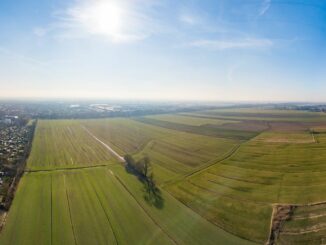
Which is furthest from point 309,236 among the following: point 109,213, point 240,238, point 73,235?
point 73,235

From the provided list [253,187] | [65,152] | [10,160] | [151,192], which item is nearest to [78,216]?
[151,192]

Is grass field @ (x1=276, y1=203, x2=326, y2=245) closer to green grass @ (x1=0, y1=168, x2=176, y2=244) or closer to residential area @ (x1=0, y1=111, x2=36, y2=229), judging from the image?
green grass @ (x1=0, y1=168, x2=176, y2=244)

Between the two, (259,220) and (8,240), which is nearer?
(8,240)

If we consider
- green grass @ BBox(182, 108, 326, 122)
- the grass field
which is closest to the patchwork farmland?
the grass field

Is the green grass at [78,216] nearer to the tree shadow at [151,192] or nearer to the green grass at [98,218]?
the green grass at [98,218]

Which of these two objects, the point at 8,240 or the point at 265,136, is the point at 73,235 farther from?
the point at 265,136

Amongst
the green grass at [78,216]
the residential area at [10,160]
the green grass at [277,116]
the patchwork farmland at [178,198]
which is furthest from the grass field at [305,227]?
the green grass at [277,116]

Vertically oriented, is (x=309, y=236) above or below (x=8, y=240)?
above
